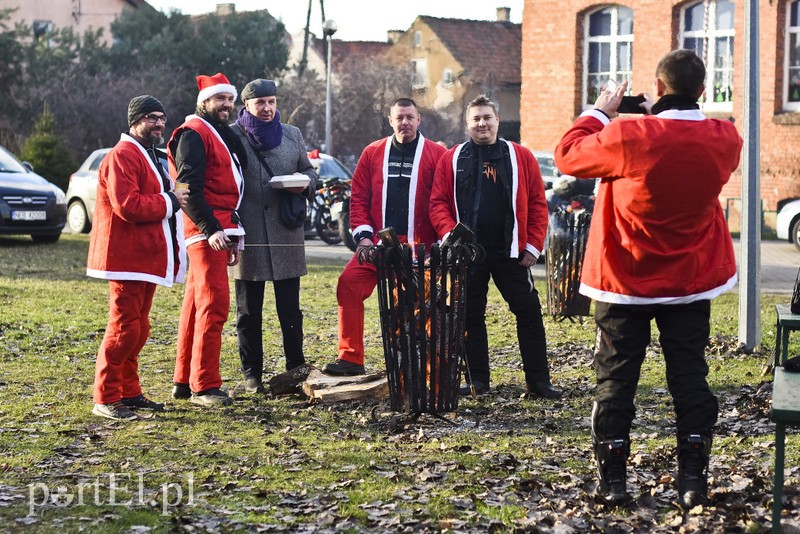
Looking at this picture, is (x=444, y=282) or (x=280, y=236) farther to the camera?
(x=280, y=236)

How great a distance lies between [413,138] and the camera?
834cm

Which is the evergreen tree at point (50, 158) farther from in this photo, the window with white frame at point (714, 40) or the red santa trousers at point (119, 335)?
the red santa trousers at point (119, 335)

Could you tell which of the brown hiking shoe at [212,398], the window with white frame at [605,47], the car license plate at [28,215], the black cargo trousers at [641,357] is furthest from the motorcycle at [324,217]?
the black cargo trousers at [641,357]

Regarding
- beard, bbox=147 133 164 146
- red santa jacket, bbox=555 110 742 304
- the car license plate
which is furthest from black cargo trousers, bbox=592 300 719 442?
the car license plate

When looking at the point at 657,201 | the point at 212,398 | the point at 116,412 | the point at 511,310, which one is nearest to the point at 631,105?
the point at 657,201

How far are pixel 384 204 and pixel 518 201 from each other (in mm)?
860

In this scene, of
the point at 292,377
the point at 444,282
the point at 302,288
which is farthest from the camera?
the point at 302,288

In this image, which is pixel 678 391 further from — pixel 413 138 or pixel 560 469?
pixel 413 138

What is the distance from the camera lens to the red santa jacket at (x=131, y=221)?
751cm

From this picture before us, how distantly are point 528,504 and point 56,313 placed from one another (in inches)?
325

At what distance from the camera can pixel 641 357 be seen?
5.76 metres

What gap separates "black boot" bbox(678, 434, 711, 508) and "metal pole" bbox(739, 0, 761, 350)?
4840 millimetres

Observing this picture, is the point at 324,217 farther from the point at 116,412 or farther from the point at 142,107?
the point at 116,412

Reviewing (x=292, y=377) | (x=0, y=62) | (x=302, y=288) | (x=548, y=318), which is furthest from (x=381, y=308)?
(x=0, y=62)
